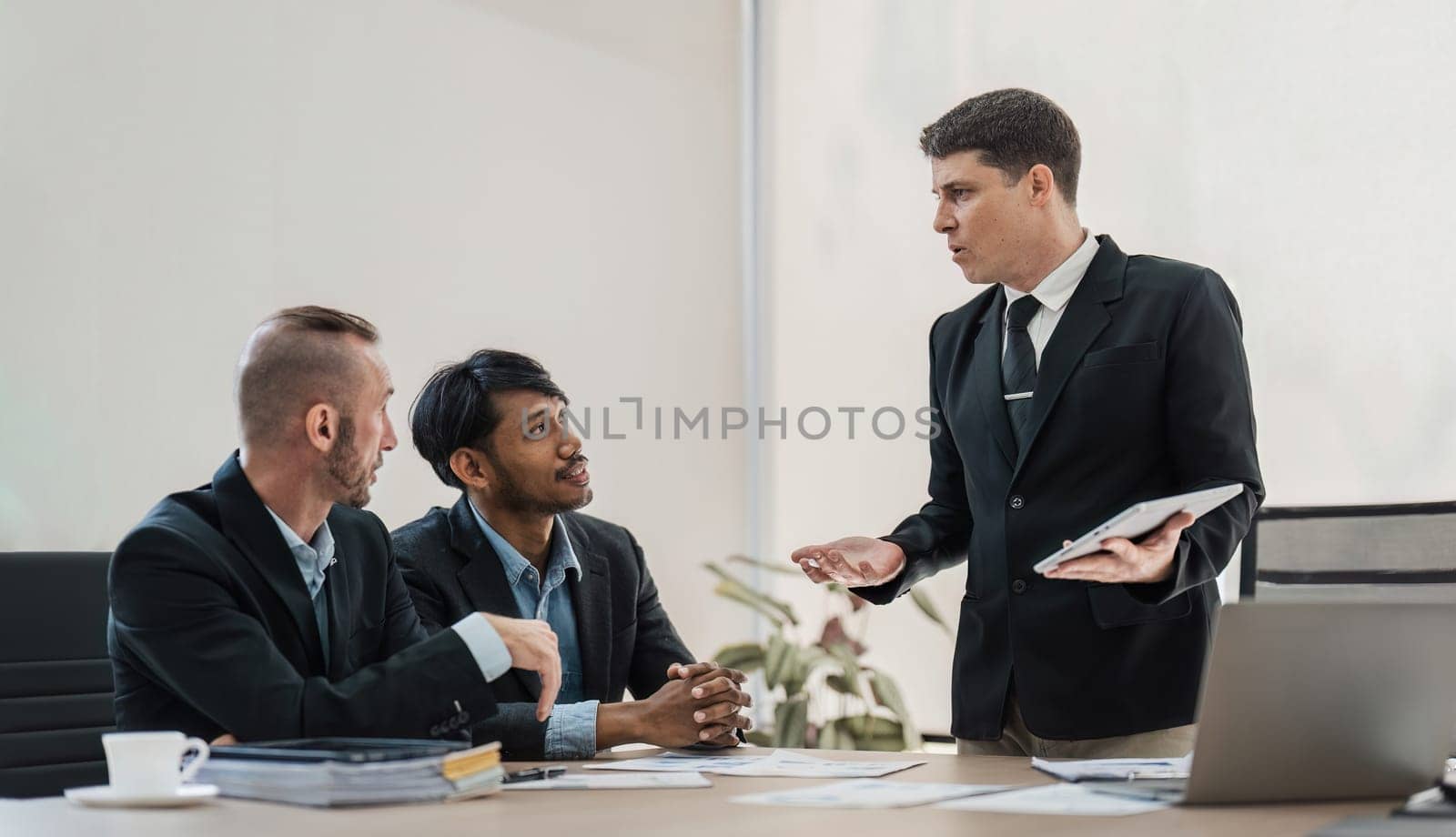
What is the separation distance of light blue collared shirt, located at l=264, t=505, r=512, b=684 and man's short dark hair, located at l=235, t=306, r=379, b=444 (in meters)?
0.14

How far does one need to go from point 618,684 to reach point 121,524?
47.3 inches

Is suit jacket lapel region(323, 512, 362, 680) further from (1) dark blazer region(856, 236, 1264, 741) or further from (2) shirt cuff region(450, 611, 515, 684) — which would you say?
(1) dark blazer region(856, 236, 1264, 741)

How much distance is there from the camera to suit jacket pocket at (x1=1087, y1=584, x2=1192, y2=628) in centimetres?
199

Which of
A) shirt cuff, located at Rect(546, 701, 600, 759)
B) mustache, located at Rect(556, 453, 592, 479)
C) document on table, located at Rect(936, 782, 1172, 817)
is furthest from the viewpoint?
mustache, located at Rect(556, 453, 592, 479)

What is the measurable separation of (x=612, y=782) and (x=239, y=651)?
1.59ft

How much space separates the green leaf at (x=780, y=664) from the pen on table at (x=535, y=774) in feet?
7.23

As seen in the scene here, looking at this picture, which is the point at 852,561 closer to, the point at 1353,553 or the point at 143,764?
the point at 1353,553

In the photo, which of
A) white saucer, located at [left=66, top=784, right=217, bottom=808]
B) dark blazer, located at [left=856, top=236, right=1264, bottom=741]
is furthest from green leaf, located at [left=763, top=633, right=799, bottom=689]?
white saucer, located at [left=66, top=784, right=217, bottom=808]

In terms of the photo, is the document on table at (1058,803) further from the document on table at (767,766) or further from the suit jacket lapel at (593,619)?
the suit jacket lapel at (593,619)

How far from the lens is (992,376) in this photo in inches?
88.2

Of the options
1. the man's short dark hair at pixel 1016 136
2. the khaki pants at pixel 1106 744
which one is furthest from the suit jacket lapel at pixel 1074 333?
the khaki pants at pixel 1106 744

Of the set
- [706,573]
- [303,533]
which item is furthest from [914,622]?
Result: [303,533]

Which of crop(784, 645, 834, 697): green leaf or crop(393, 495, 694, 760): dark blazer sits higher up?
crop(393, 495, 694, 760): dark blazer

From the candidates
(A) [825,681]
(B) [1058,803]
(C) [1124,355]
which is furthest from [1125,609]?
(A) [825,681]
